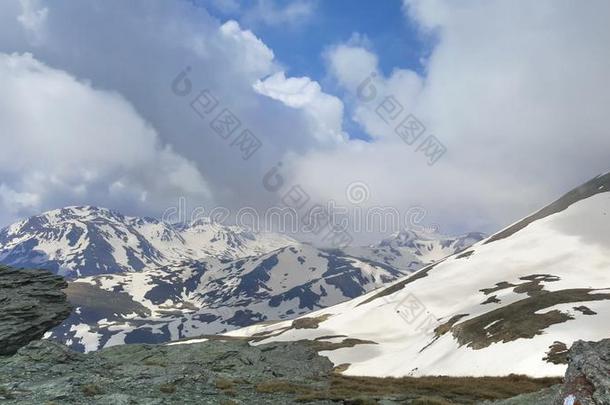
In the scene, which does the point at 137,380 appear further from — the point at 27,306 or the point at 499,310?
the point at 499,310

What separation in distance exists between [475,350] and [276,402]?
46.0 m

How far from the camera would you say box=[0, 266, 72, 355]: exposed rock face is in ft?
128

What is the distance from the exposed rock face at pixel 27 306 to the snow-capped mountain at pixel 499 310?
1828 inches

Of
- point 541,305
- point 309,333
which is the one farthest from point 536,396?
point 309,333

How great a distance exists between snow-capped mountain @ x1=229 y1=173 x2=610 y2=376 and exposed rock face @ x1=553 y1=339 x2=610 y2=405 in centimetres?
3602

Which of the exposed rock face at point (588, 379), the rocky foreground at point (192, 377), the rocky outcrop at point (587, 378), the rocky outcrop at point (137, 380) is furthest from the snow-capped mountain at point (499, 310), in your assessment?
the exposed rock face at point (588, 379)

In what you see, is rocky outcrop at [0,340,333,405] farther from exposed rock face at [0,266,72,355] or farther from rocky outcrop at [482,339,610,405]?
rocky outcrop at [482,339,610,405]

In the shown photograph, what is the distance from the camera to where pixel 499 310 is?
79.5m

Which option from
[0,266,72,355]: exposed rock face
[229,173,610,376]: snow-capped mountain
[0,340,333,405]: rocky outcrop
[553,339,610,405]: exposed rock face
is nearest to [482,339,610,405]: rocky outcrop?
[553,339,610,405]: exposed rock face

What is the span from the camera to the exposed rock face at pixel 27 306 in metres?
38.9

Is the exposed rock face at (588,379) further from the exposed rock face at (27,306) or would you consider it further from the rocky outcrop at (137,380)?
the exposed rock face at (27,306)

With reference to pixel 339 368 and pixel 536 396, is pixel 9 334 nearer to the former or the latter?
pixel 536 396

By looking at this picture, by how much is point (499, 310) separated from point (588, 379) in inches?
2863

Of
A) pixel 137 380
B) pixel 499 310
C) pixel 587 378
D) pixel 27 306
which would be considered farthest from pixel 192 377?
pixel 499 310
